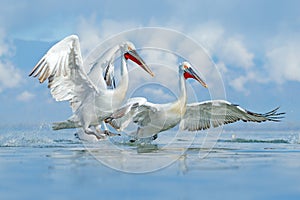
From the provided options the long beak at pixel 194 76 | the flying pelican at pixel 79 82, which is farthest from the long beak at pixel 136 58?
the long beak at pixel 194 76

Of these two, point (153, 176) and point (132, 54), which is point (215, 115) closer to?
point (132, 54)

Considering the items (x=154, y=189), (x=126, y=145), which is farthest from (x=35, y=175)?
(x=126, y=145)

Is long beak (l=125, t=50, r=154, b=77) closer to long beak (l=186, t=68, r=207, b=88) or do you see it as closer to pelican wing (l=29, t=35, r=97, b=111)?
long beak (l=186, t=68, r=207, b=88)

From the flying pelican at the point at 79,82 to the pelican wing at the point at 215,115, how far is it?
4.70 feet

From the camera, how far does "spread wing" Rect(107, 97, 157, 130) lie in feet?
35.7

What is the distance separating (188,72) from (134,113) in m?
1.95

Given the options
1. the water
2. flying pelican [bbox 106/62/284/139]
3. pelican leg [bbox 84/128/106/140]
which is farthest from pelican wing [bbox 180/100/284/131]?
pelican leg [bbox 84/128/106/140]

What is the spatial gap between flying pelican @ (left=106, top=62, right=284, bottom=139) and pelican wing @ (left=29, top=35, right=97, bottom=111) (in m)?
0.96

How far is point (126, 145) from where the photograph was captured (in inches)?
523

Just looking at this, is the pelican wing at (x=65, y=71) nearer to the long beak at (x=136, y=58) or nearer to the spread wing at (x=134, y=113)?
the spread wing at (x=134, y=113)

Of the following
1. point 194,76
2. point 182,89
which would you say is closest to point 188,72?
point 194,76

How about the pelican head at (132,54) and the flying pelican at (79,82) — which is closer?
the flying pelican at (79,82)

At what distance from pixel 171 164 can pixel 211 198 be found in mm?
2843

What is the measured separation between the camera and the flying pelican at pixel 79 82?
10406 millimetres
